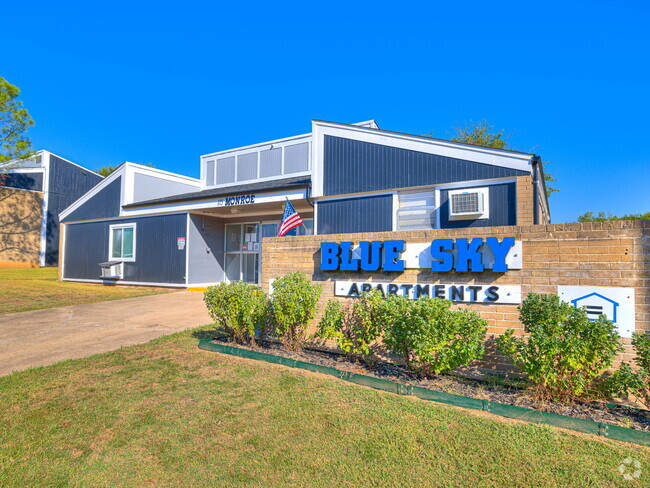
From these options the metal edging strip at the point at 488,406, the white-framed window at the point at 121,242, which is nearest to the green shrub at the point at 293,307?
the metal edging strip at the point at 488,406

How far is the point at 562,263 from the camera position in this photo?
459 centimetres

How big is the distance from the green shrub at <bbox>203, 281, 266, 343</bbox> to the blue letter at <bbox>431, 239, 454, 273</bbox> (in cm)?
281

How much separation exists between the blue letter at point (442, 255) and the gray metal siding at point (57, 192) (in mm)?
33112

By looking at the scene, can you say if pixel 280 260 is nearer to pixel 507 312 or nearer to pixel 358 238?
pixel 358 238

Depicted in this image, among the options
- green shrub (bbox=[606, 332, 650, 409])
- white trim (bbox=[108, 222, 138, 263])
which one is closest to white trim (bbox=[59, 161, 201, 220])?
white trim (bbox=[108, 222, 138, 263])

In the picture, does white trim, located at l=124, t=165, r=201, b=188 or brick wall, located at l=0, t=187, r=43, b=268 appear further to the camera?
brick wall, located at l=0, t=187, r=43, b=268

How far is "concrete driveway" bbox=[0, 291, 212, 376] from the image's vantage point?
6.36 metres

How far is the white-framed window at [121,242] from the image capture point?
17156mm

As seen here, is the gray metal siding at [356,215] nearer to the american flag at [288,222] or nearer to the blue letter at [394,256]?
the american flag at [288,222]

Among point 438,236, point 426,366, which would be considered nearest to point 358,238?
point 438,236

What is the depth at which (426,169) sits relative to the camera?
9820 millimetres

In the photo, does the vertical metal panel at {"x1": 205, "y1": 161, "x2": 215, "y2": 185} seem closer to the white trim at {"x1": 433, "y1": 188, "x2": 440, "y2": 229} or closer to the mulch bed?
the white trim at {"x1": 433, "y1": 188, "x2": 440, "y2": 229}

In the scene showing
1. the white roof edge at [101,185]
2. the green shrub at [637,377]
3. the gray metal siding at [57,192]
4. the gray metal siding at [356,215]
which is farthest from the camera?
the gray metal siding at [57,192]

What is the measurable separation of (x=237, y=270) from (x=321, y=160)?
805cm
